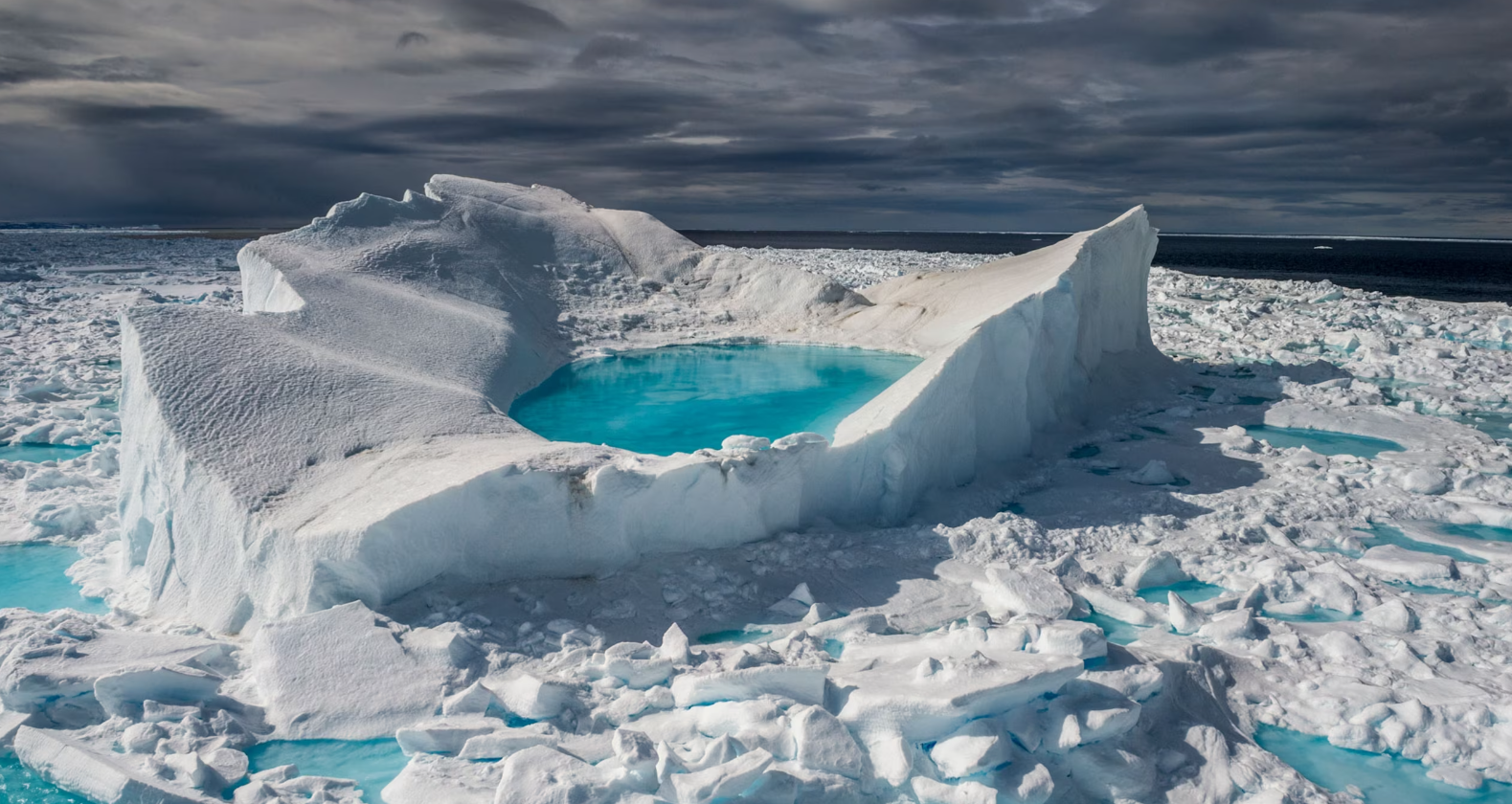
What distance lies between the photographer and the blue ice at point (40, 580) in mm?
5355

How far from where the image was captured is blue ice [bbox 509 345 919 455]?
329 inches

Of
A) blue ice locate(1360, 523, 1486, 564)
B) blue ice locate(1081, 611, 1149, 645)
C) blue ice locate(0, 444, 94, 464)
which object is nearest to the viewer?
blue ice locate(1081, 611, 1149, 645)

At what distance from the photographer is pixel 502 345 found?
10039mm

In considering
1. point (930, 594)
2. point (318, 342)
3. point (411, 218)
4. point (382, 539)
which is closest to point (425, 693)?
point (382, 539)

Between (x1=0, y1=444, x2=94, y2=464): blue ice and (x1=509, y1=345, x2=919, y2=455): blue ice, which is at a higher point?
(x1=509, y1=345, x2=919, y2=455): blue ice

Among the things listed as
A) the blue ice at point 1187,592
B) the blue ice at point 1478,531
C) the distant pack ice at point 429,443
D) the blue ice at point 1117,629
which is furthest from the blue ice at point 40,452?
the blue ice at point 1478,531

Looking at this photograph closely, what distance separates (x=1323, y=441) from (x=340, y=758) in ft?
30.5

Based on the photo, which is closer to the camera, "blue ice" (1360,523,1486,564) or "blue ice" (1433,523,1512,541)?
"blue ice" (1360,523,1486,564)

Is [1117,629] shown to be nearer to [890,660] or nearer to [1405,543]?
[890,660]

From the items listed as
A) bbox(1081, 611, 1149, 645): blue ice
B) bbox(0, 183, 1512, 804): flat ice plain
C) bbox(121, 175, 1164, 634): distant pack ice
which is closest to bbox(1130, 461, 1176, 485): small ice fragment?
bbox(0, 183, 1512, 804): flat ice plain

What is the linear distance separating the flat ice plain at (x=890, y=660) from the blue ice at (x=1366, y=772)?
3 cm

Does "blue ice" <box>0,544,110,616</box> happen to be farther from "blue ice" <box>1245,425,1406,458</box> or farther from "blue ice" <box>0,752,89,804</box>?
"blue ice" <box>1245,425,1406,458</box>

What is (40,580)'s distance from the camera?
18.7 ft

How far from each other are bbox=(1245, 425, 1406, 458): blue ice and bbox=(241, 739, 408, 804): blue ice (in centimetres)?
827
